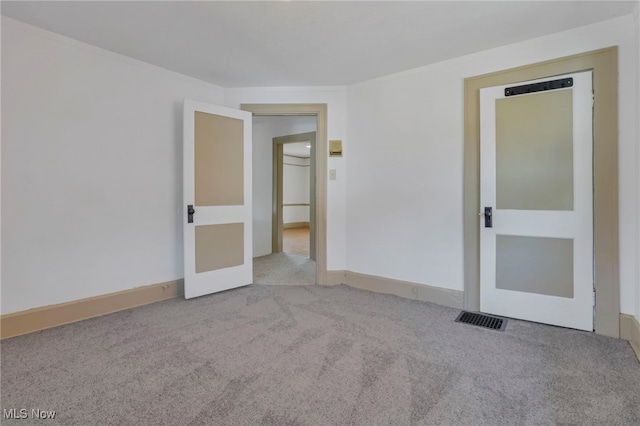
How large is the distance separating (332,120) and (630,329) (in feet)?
10.9

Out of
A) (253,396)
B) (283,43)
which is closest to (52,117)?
(283,43)

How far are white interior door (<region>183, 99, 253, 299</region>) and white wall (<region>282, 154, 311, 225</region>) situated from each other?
23.1ft

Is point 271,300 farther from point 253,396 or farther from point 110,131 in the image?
point 110,131

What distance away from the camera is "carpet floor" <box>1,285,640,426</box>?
1494 millimetres

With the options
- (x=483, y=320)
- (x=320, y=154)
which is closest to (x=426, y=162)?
(x=320, y=154)

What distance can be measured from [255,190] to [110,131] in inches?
115

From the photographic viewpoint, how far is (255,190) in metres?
5.64

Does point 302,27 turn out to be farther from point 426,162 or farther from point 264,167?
point 264,167

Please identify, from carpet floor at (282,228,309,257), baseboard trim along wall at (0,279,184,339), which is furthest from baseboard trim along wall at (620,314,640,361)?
carpet floor at (282,228,309,257)

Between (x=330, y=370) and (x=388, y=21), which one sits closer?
(x=330, y=370)

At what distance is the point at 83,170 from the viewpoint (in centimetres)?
269

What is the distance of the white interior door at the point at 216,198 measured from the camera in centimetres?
319

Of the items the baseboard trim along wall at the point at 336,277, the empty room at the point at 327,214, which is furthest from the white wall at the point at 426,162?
the baseboard trim along wall at the point at 336,277

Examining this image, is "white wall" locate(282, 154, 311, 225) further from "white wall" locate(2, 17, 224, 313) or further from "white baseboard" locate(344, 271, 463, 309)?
"white wall" locate(2, 17, 224, 313)
